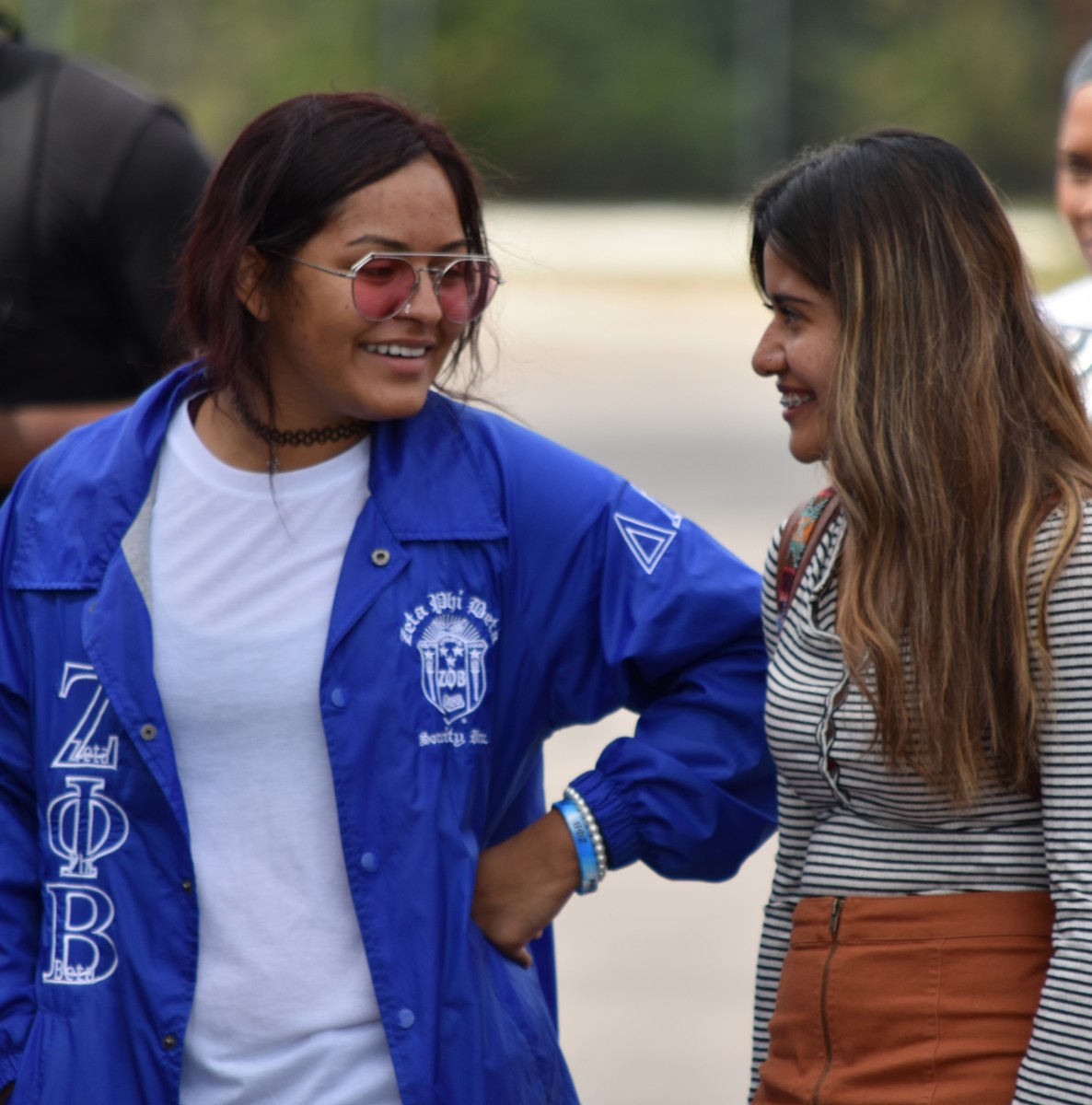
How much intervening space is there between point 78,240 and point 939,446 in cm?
189

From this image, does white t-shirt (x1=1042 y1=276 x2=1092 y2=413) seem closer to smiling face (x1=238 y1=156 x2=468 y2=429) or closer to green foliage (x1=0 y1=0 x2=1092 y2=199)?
smiling face (x1=238 y1=156 x2=468 y2=429)

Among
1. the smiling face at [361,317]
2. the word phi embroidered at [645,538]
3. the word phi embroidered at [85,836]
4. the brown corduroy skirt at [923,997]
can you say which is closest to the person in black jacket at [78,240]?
the smiling face at [361,317]

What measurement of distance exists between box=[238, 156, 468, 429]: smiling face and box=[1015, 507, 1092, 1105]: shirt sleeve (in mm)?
885

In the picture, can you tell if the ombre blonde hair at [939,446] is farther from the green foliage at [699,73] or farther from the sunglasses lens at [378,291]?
the green foliage at [699,73]

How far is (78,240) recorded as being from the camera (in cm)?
352

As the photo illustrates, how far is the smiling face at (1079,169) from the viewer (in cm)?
344

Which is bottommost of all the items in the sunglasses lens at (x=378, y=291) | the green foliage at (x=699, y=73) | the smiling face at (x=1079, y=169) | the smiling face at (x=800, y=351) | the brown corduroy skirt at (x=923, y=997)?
the brown corduroy skirt at (x=923, y=997)

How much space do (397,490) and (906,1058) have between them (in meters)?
0.94

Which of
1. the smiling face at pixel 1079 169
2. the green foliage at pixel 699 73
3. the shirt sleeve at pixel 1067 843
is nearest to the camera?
the shirt sleeve at pixel 1067 843

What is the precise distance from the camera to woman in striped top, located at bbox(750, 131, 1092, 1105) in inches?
81.5

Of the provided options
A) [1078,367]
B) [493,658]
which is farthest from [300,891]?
[1078,367]

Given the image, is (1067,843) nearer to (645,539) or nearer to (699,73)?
(645,539)

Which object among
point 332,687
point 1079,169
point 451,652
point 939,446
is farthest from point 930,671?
point 1079,169

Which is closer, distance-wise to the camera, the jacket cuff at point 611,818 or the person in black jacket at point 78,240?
the jacket cuff at point 611,818
